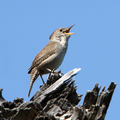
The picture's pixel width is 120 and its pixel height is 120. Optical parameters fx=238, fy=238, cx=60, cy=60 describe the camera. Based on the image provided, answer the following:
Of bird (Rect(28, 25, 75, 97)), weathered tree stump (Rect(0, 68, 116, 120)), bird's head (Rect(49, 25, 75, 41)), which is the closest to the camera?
weathered tree stump (Rect(0, 68, 116, 120))

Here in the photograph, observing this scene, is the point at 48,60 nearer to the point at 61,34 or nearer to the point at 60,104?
the point at 61,34

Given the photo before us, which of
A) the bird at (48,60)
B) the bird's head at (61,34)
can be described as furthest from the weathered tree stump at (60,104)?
the bird's head at (61,34)

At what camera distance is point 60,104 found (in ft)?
13.8

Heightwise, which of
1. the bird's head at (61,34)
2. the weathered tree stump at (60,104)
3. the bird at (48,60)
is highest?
the bird's head at (61,34)

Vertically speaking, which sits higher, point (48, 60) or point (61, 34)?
point (61, 34)

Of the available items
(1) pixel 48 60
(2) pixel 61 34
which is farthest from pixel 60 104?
(2) pixel 61 34

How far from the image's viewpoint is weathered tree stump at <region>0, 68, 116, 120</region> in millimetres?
3584

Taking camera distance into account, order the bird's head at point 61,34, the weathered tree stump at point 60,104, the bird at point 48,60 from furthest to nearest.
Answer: the bird's head at point 61,34 < the bird at point 48,60 < the weathered tree stump at point 60,104

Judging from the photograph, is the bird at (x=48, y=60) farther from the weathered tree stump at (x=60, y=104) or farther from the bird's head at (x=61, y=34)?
the weathered tree stump at (x=60, y=104)

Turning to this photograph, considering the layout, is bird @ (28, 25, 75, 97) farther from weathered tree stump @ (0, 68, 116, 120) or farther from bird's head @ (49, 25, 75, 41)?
weathered tree stump @ (0, 68, 116, 120)

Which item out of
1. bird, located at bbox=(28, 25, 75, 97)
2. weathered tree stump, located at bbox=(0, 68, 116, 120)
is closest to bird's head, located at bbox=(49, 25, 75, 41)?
bird, located at bbox=(28, 25, 75, 97)

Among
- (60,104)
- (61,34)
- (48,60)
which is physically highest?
(61,34)

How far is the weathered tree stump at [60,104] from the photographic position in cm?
358

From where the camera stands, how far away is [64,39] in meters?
6.99
